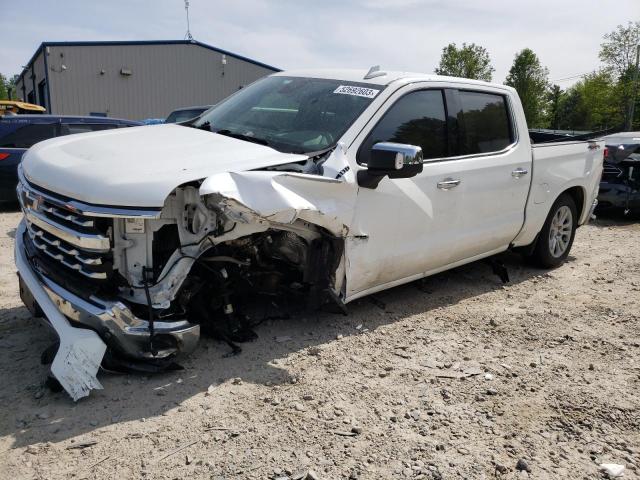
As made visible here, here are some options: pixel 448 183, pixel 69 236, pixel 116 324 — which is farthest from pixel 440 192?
pixel 69 236

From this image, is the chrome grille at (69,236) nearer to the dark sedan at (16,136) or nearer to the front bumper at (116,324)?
the front bumper at (116,324)

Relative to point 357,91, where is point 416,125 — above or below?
below

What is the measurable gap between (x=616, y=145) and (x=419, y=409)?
28.6ft

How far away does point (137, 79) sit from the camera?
89.2ft

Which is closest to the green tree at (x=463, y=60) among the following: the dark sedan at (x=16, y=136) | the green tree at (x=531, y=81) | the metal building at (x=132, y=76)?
the green tree at (x=531, y=81)

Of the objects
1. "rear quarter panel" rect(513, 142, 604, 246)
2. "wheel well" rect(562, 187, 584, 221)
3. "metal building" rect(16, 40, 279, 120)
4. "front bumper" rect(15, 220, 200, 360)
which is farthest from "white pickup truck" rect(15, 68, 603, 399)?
"metal building" rect(16, 40, 279, 120)

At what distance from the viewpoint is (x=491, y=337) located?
4258 mm

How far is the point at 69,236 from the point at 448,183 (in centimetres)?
277

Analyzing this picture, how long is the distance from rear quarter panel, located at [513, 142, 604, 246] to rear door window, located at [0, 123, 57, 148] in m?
7.62

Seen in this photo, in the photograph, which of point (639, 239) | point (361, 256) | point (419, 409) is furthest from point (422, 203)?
point (639, 239)

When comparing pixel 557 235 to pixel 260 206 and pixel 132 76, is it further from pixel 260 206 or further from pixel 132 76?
pixel 132 76

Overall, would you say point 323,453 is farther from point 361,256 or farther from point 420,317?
point 420,317

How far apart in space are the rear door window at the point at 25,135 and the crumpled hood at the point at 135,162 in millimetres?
5814

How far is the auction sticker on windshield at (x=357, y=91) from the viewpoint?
415cm
